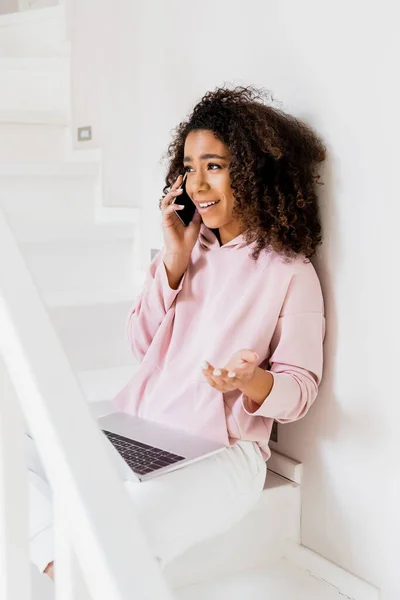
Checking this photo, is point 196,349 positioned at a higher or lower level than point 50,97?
lower

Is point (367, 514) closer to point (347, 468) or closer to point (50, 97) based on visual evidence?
point (347, 468)

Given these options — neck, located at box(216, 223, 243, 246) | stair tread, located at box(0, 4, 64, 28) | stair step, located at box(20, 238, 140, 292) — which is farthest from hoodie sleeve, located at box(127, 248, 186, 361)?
stair tread, located at box(0, 4, 64, 28)

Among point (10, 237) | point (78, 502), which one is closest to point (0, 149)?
point (10, 237)

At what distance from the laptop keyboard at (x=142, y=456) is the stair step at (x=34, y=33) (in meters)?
1.64

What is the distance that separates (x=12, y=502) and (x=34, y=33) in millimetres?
2468

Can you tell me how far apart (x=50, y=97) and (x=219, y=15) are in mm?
983

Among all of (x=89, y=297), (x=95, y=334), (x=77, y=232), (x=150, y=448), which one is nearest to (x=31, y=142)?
(x=77, y=232)

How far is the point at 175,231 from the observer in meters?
1.54

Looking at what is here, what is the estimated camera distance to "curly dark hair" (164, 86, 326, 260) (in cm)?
137

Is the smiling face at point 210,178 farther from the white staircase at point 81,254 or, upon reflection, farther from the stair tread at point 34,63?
the stair tread at point 34,63

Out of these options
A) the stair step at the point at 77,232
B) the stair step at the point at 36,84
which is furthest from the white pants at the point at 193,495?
the stair step at the point at 36,84

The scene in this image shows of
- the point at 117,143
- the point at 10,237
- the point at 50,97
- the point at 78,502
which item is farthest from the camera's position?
the point at 50,97

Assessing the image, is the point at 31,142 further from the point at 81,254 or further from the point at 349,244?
the point at 349,244

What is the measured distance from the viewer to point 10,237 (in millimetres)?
615
